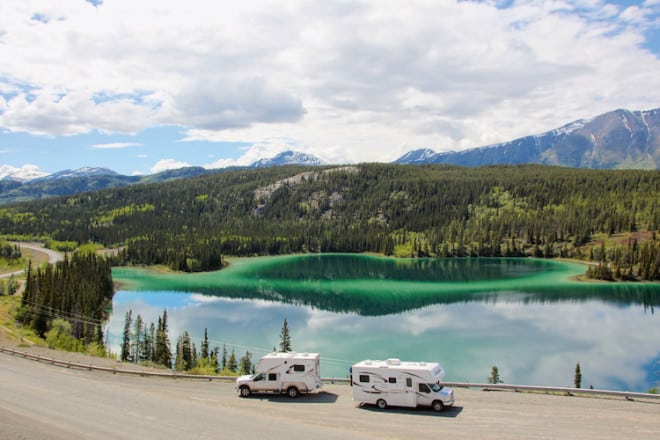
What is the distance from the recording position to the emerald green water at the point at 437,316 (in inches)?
2438

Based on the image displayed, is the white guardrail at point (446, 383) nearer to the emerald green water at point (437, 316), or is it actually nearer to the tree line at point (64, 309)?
the tree line at point (64, 309)

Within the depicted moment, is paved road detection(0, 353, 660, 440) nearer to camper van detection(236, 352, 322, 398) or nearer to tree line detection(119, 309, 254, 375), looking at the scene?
camper van detection(236, 352, 322, 398)

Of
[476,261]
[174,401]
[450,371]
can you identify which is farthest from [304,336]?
[476,261]

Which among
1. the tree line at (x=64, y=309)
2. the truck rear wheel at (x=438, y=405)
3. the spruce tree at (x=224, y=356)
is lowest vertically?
the spruce tree at (x=224, y=356)

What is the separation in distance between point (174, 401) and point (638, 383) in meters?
50.6

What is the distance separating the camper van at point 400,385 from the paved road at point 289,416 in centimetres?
57

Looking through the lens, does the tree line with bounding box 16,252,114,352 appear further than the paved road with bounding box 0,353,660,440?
Yes

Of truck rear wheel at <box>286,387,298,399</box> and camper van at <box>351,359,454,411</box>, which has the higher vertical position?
camper van at <box>351,359,454,411</box>

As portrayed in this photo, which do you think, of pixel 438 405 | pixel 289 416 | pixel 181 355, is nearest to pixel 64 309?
pixel 181 355

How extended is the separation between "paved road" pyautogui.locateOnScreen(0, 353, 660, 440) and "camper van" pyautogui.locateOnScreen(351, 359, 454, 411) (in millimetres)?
572

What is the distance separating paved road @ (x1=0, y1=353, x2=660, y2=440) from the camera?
2278cm

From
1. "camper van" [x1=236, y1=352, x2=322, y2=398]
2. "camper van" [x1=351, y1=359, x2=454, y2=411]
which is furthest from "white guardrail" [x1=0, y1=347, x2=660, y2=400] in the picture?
"camper van" [x1=236, y1=352, x2=322, y2=398]

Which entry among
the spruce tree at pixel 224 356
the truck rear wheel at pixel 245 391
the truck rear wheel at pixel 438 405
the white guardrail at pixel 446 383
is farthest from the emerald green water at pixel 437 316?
the truck rear wheel at pixel 438 405

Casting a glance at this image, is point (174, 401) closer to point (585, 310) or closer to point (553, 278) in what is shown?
point (585, 310)
